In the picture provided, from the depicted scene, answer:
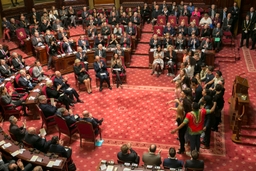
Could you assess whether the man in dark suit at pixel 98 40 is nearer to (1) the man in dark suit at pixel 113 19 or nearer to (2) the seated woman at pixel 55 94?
(1) the man in dark suit at pixel 113 19

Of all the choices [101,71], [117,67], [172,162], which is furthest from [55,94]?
[172,162]

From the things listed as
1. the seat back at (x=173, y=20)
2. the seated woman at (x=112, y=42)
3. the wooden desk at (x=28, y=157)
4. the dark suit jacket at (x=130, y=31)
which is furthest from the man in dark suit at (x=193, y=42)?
the wooden desk at (x=28, y=157)

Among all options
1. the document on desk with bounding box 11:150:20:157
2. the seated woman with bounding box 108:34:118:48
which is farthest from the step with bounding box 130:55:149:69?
the document on desk with bounding box 11:150:20:157

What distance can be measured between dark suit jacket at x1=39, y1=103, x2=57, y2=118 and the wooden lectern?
4840 mm

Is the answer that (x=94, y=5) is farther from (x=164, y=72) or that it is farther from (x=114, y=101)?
(x=114, y=101)

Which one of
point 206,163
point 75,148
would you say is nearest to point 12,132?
point 75,148

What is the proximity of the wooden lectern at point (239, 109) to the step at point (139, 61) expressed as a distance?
468 centimetres

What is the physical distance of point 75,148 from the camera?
8219 millimetres

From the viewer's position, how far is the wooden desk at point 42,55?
12625 mm

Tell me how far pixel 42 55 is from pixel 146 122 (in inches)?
229

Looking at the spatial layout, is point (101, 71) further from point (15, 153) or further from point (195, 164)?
point (195, 164)

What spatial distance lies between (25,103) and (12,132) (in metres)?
1.94

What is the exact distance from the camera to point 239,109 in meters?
8.13

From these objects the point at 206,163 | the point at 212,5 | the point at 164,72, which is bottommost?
the point at 206,163
